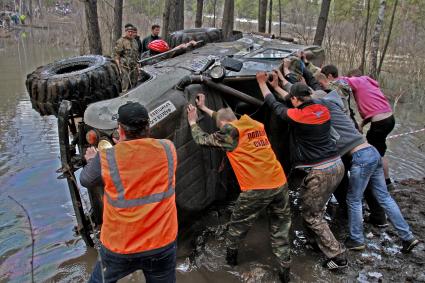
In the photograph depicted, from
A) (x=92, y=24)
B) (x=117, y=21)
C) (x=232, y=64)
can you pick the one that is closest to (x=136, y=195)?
(x=232, y=64)

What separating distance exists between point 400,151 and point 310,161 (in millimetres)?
4911

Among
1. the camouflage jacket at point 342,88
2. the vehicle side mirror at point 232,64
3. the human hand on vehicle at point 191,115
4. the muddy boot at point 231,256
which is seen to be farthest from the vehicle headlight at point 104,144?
the camouflage jacket at point 342,88

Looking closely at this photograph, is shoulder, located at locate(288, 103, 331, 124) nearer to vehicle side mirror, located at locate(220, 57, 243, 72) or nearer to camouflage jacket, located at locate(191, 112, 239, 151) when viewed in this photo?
camouflage jacket, located at locate(191, 112, 239, 151)

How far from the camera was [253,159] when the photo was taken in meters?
4.06

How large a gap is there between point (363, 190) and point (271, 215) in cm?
124

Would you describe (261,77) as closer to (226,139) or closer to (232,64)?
(232,64)

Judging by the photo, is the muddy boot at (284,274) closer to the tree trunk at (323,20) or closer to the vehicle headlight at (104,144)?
the vehicle headlight at (104,144)

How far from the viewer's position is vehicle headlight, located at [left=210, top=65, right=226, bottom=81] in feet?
15.8

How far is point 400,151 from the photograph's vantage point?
337 inches

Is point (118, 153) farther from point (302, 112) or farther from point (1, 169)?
point (1, 169)

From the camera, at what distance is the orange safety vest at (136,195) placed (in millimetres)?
2748

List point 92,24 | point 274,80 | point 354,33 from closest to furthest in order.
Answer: point 274,80 < point 92,24 < point 354,33

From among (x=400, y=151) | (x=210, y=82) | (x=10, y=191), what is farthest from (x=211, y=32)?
(x=400, y=151)

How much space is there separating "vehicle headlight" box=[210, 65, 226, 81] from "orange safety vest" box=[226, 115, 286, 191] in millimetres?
869
